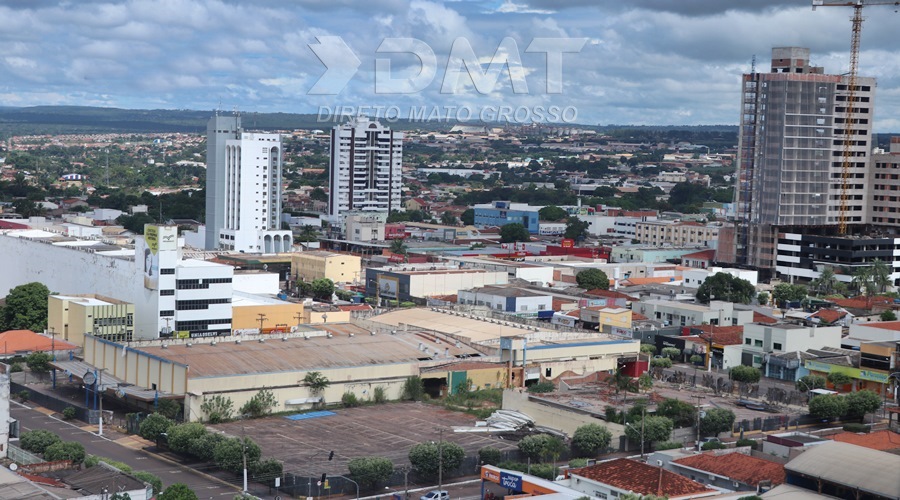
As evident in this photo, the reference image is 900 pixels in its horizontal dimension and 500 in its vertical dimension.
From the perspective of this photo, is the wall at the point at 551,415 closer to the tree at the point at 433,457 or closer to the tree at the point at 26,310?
the tree at the point at 433,457

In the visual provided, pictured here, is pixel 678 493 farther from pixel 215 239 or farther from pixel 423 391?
pixel 215 239

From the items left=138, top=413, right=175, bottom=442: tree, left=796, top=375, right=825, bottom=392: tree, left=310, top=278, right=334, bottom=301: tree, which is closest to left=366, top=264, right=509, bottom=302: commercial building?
left=310, top=278, right=334, bottom=301: tree

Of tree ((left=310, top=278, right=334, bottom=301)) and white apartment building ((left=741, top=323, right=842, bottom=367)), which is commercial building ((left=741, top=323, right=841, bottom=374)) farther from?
tree ((left=310, top=278, right=334, bottom=301))

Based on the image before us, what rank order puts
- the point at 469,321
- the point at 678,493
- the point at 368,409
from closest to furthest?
the point at 678,493
the point at 368,409
the point at 469,321

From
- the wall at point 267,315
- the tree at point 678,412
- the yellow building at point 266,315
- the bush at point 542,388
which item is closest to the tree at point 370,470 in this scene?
the tree at point 678,412

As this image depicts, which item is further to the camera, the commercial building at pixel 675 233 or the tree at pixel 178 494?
the commercial building at pixel 675 233

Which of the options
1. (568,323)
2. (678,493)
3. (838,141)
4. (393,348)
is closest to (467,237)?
(838,141)

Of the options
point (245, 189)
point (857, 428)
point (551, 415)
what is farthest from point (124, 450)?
point (245, 189)
